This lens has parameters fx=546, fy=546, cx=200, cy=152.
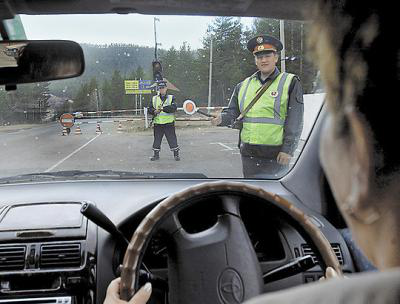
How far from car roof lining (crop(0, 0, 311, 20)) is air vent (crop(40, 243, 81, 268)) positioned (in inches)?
47.5

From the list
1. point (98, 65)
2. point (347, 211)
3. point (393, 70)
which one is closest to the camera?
point (393, 70)

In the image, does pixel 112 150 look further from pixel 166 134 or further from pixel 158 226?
pixel 158 226

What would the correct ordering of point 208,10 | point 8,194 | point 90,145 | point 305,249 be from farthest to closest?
point 90,145 < point 8,194 < point 208,10 < point 305,249

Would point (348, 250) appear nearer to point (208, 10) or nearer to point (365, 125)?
point (208, 10)

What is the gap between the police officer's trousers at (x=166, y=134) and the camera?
4520 mm

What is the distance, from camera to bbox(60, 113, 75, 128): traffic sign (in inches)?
168

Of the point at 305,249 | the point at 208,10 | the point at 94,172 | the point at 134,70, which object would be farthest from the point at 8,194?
the point at 305,249

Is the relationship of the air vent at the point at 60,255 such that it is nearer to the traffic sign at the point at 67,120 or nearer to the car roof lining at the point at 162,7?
the car roof lining at the point at 162,7

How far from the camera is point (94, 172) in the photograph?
12.3ft

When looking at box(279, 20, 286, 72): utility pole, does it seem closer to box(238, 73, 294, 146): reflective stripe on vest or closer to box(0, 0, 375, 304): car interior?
box(238, 73, 294, 146): reflective stripe on vest

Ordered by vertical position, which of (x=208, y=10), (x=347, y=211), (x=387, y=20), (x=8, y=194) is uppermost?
(x=208, y=10)

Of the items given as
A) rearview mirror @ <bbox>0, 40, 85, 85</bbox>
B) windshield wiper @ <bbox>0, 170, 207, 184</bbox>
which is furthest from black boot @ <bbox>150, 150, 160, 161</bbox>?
rearview mirror @ <bbox>0, 40, 85, 85</bbox>

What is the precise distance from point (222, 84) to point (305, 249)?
198 cm

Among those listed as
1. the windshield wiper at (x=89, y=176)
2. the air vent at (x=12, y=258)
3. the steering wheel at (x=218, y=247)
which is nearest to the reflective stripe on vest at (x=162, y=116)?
the windshield wiper at (x=89, y=176)
